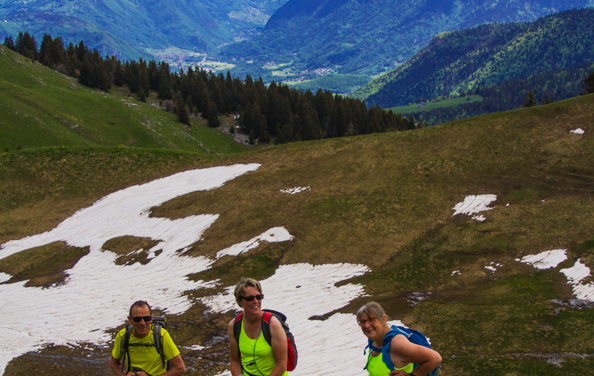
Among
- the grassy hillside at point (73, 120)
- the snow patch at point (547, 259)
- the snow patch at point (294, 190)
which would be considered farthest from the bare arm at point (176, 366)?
the grassy hillside at point (73, 120)

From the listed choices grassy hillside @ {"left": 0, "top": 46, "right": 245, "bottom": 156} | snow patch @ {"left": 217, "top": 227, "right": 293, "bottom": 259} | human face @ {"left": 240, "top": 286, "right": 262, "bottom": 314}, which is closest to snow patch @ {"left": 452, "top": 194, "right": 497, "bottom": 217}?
snow patch @ {"left": 217, "top": 227, "right": 293, "bottom": 259}

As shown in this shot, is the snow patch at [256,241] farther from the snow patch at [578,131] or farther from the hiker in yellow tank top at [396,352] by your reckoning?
the hiker in yellow tank top at [396,352]

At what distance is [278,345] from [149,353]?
3.56 m

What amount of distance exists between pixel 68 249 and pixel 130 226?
595cm

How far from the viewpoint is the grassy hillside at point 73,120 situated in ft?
297

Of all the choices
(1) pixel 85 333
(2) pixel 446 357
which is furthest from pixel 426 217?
(1) pixel 85 333

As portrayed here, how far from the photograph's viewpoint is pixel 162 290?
117 feet

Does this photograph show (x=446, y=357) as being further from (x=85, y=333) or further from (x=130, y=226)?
(x=130, y=226)

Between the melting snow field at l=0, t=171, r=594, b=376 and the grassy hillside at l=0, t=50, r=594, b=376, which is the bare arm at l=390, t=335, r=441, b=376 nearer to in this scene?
the grassy hillside at l=0, t=50, r=594, b=376

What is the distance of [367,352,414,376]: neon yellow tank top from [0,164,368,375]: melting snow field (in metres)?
12.5

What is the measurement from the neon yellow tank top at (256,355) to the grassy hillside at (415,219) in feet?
38.4

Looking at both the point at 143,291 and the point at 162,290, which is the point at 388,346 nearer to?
the point at 162,290

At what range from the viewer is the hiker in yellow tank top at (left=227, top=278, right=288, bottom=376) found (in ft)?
31.3

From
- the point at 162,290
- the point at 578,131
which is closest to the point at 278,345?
the point at 162,290
